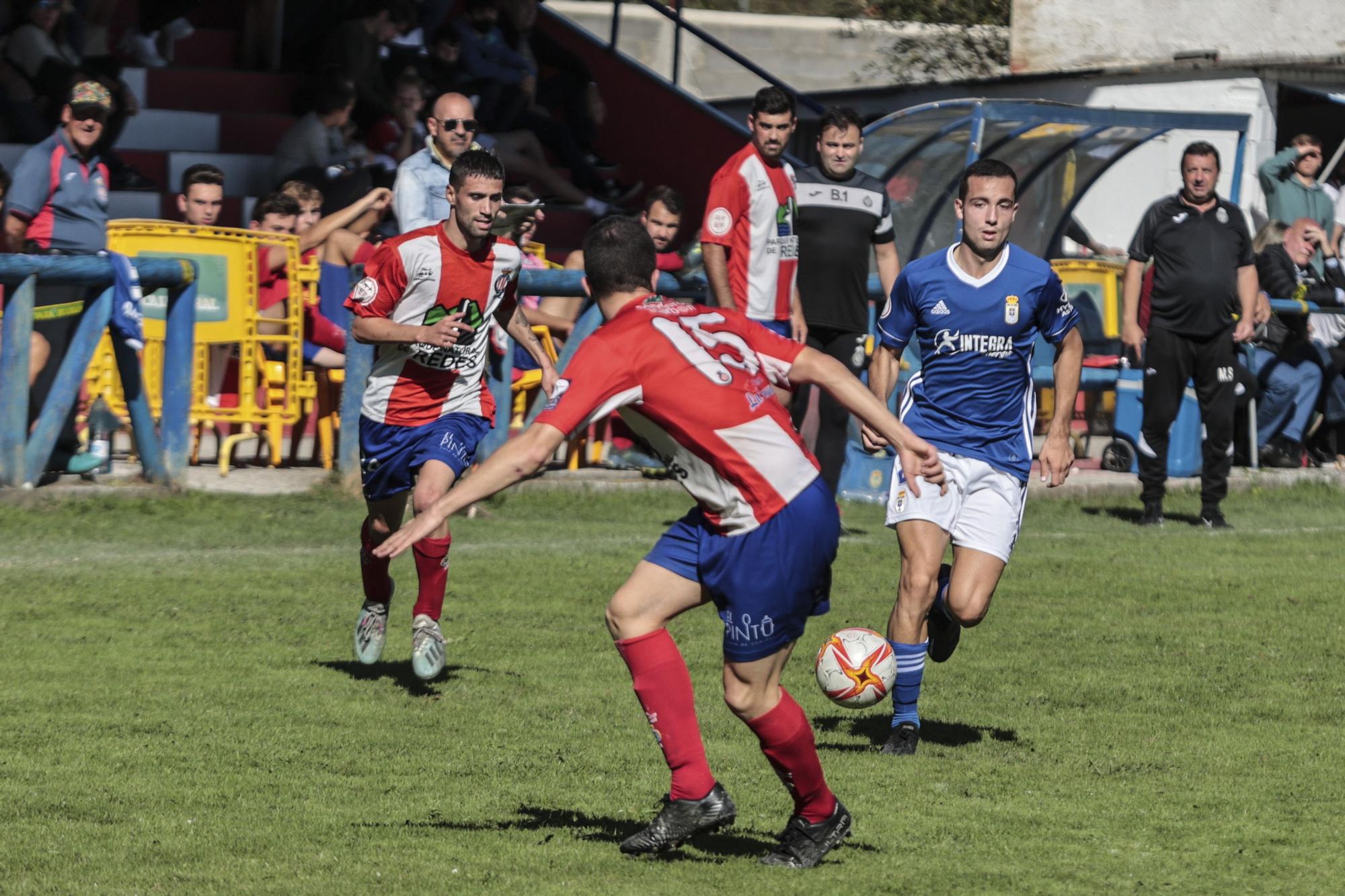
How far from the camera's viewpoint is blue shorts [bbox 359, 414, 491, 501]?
7852mm

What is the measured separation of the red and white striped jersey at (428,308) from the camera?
7.85 meters

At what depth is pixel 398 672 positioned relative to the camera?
809cm

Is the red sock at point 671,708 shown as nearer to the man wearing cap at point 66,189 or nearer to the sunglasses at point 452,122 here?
the sunglasses at point 452,122

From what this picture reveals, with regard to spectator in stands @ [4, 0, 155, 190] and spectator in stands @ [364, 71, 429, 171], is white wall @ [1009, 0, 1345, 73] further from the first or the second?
spectator in stands @ [4, 0, 155, 190]

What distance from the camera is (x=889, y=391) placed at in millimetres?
7242

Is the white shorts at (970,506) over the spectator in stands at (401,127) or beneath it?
beneath

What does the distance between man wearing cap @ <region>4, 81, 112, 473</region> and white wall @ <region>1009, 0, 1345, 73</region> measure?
1259cm

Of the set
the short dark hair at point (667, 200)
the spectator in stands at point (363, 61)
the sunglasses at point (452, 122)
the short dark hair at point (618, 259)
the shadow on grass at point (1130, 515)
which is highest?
the spectator in stands at point (363, 61)

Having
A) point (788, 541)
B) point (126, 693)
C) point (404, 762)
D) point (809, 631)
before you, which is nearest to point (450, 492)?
point (788, 541)

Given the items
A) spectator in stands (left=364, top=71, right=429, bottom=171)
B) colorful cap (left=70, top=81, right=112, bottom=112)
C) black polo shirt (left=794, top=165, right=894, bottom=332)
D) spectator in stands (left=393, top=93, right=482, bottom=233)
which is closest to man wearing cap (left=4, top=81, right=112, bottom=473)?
colorful cap (left=70, top=81, right=112, bottom=112)

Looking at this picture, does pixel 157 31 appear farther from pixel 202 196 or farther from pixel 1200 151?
pixel 1200 151

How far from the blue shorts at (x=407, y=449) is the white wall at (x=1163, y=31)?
48.1ft

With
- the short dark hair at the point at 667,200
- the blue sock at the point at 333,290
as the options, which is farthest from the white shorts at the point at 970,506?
the blue sock at the point at 333,290

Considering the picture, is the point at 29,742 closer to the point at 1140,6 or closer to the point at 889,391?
the point at 889,391
